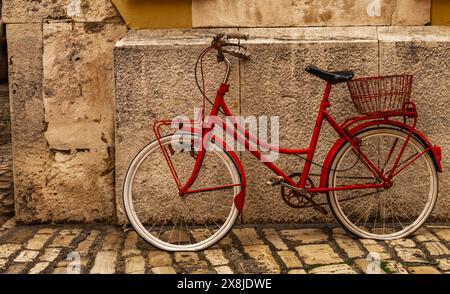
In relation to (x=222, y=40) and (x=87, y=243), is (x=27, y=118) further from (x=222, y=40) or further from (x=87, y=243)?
(x=222, y=40)

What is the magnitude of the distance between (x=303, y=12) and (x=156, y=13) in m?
1.13

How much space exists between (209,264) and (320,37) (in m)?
1.94

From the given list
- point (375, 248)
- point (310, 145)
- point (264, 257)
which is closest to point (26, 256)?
point (264, 257)

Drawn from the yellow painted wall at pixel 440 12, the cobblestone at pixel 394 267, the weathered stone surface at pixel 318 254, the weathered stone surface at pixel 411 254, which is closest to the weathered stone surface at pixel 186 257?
the weathered stone surface at pixel 318 254

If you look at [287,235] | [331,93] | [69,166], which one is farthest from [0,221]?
[331,93]

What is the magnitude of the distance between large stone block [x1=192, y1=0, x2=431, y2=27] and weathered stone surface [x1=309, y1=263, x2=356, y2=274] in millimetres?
1949

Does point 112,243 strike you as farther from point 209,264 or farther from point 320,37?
point 320,37

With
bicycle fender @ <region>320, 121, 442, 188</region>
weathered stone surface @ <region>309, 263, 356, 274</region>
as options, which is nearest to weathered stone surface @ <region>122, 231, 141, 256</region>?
weathered stone surface @ <region>309, 263, 356, 274</region>

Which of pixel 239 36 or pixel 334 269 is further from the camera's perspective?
pixel 239 36

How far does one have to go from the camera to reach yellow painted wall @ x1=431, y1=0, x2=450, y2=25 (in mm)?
5383

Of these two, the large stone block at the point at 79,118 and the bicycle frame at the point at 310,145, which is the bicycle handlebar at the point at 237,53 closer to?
the bicycle frame at the point at 310,145

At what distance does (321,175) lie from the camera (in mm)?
4875

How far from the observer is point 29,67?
5.41 m

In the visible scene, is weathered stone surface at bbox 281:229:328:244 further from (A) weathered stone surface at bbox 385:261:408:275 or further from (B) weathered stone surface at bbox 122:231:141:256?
(B) weathered stone surface at bbox 122:231:141:256
